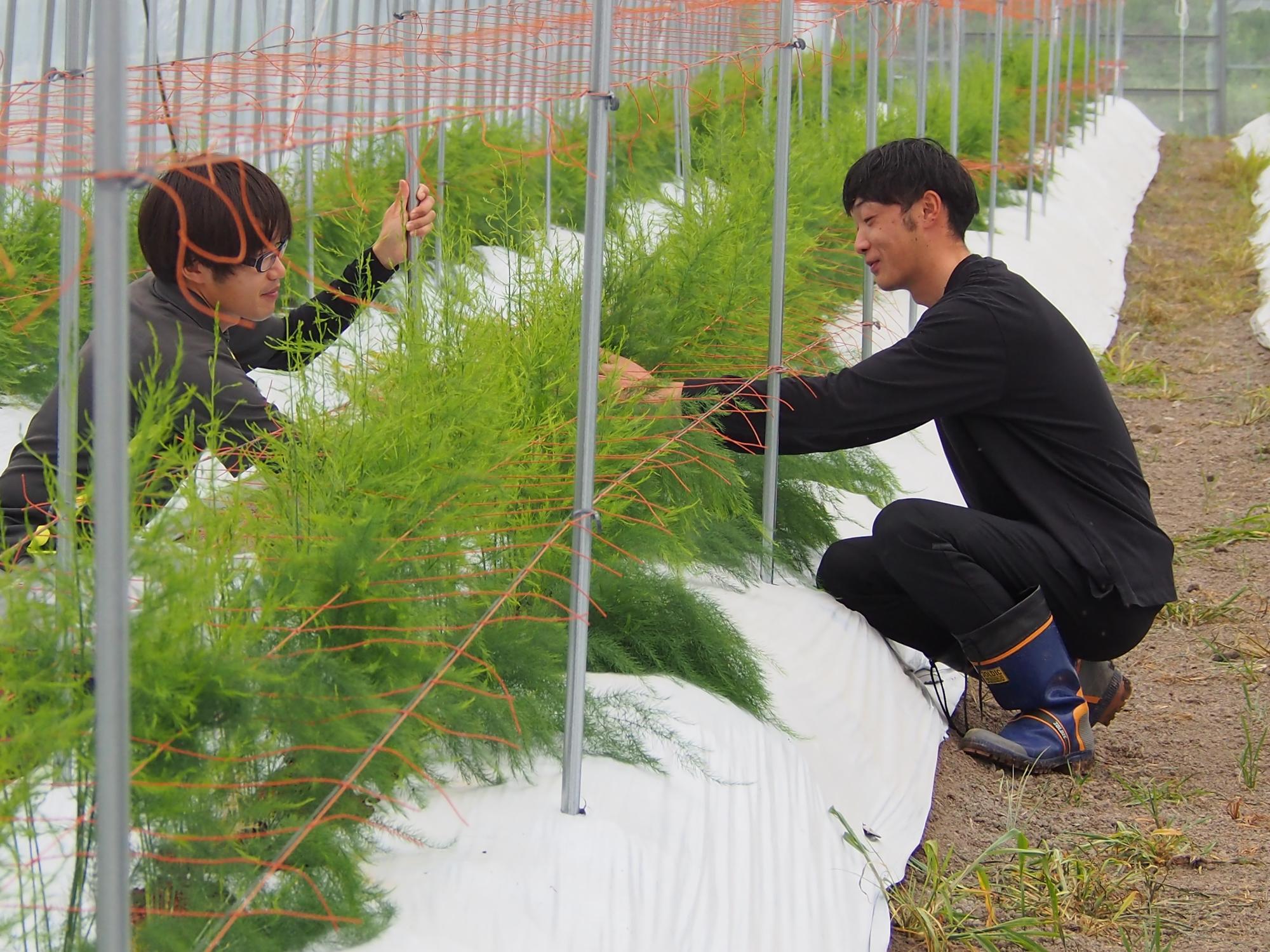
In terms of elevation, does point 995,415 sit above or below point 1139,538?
above

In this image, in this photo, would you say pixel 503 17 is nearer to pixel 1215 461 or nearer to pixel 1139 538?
pixel 1215 461

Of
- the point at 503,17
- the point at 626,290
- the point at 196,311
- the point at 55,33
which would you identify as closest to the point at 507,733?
the point at 196,311

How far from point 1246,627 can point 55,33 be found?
3334 millimetres

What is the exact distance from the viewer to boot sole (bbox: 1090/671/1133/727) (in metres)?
2.78

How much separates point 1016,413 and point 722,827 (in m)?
1.11

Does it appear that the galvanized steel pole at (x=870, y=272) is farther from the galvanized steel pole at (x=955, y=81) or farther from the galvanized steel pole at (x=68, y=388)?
the galvanized steel pole at (x=68, y=388)

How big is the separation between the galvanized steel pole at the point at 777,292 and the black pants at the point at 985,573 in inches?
7.8

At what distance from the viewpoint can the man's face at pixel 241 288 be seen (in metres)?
2.03

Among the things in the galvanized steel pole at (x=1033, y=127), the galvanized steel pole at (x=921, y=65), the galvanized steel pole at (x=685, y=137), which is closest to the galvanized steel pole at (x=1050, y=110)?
the galvanized steel pole at (x=1033, y=127)

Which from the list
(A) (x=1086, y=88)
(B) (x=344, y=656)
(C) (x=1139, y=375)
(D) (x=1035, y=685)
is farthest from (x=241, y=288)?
(A) (x=1086, y=88)

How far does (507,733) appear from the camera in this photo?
180 cm

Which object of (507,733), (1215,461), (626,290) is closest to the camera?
(507,733)

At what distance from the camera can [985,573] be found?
101 inches

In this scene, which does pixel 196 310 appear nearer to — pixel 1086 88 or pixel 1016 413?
pixel 1016 413
